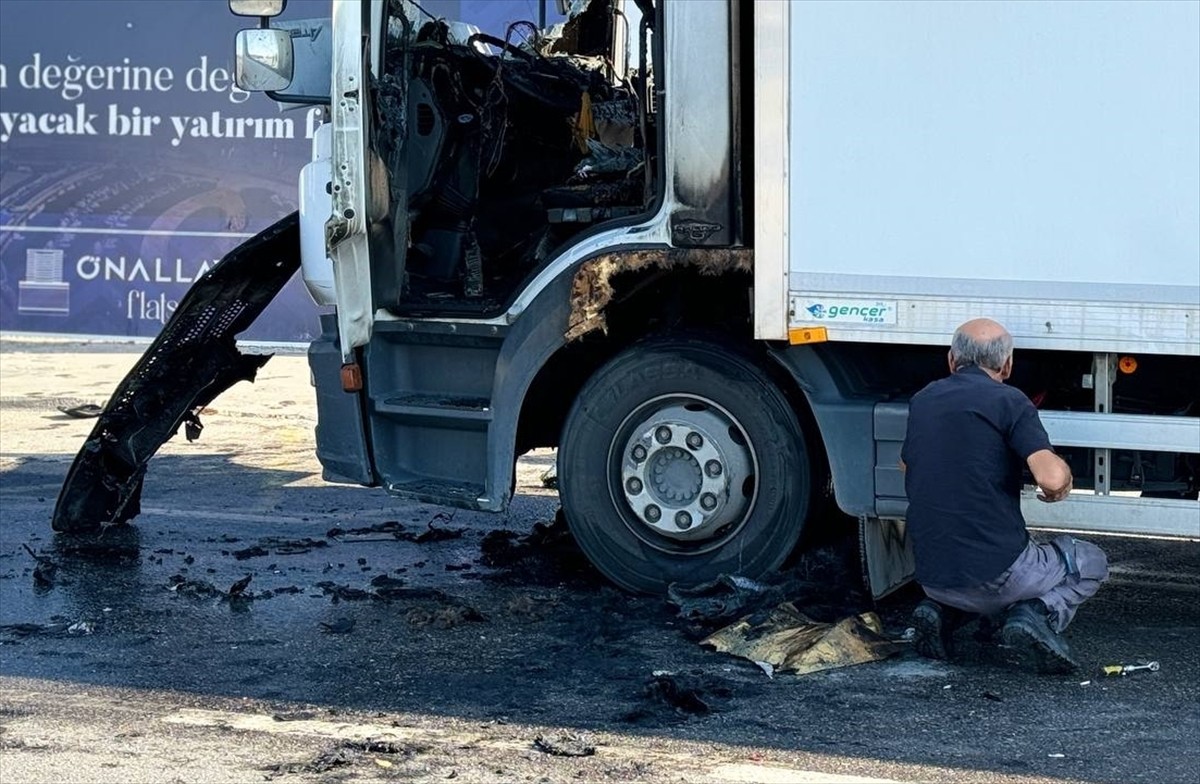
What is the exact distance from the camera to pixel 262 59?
7.19 m

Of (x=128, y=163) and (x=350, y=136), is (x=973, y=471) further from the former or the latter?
(x=128, y=163)

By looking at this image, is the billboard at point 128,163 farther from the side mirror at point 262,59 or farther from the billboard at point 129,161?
the side mirror at point 262,59

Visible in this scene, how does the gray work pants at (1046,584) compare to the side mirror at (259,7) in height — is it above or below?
below

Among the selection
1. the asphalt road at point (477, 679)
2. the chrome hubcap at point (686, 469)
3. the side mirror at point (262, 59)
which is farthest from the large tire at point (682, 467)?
the side mirror at point (262, 59)

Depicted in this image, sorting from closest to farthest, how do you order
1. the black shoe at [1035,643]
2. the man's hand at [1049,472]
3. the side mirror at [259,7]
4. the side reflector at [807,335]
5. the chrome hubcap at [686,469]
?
the man's hand at [1049,472] < the black shoe at [1035,643] < the side reflector at [807,335] < the chrome hubcap at [686,469] < the side mirror at [259,7]

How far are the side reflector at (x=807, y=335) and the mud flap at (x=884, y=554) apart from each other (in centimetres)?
69

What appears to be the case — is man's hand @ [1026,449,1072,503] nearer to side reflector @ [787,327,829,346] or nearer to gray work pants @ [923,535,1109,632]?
gray work pants @ [923,535,1109,632]

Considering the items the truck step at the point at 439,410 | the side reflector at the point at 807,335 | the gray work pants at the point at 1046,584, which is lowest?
the gray work pants at the point at 1046,584

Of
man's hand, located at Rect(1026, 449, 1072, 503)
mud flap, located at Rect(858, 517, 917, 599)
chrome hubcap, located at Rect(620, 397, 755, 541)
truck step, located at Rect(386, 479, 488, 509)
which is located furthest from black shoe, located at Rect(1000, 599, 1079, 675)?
truck step, located at Rect(386, 479, 488, 509)

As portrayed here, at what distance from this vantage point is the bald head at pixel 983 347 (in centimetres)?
563

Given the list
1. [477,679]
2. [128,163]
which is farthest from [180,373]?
[128,163]

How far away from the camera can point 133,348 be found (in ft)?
53.6

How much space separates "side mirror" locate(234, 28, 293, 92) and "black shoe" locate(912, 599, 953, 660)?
343 centimetres

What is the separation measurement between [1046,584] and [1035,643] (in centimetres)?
22
